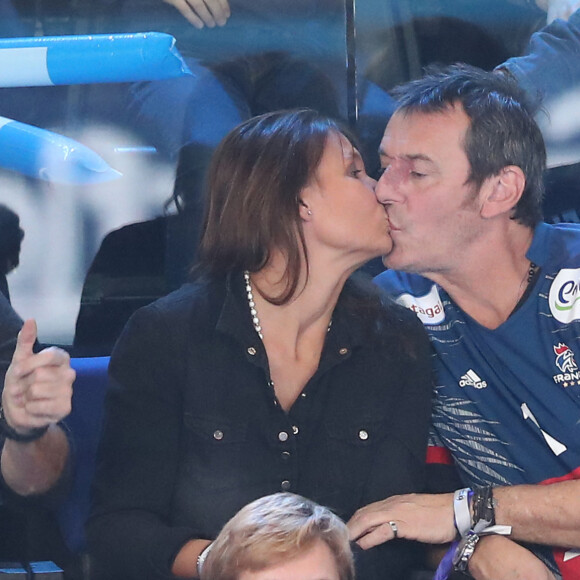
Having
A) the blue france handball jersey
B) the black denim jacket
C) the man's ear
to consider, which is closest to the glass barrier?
the black denim jacket

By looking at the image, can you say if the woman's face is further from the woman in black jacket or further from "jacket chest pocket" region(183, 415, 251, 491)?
"jacket chest pocket" region(183, 415, 251, 491)

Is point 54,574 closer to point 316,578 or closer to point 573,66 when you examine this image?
point 316,578

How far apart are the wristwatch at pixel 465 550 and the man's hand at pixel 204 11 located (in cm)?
109

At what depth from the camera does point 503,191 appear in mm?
1872

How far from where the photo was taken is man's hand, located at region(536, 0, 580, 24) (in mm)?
1939

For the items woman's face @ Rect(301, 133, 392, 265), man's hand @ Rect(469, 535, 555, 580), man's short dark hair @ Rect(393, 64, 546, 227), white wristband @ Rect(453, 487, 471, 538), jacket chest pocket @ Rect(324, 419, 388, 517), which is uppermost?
man's short dark hair @ Rect(393, 64, 546, 227)

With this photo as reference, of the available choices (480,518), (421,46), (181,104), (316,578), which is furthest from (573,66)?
(316,578)

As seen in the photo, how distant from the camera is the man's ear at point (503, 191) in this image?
1.86 meters

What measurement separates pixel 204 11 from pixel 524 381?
953 mm

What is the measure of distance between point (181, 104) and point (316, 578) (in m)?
0.97

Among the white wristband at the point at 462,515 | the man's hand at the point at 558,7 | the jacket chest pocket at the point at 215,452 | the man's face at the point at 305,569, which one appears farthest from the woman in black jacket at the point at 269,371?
the man's hand at the point at 558,7

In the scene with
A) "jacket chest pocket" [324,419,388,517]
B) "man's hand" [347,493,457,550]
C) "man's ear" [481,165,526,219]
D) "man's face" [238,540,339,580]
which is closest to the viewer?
"man's face" [238,540,339,580]

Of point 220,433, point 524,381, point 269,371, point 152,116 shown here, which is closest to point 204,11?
point 152,116

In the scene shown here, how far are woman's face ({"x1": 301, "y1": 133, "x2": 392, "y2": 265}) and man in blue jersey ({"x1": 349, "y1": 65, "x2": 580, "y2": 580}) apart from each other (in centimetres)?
4
